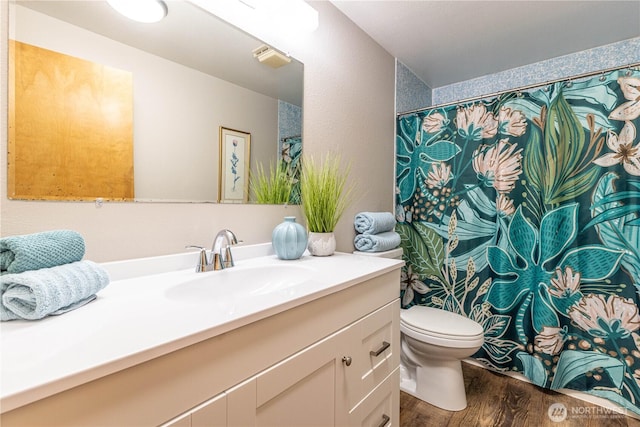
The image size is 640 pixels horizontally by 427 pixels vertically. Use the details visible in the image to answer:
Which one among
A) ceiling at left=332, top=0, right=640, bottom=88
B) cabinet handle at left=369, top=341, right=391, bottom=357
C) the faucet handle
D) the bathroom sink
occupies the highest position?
ceiling at left=332, top=0, right=640, bottom=88

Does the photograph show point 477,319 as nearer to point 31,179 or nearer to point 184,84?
point 184,84

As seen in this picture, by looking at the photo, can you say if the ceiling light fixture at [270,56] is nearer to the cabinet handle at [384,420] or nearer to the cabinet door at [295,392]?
the cabinet door at [295,392]

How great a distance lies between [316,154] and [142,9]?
85 cm

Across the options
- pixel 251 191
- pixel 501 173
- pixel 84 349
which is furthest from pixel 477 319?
pixel 84 349

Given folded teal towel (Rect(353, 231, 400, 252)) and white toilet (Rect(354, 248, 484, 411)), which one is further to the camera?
folded teal towel (Rect(353, 231, 400, 252))

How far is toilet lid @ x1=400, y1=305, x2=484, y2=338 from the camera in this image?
4.74ft

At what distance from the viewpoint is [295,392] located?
0.72 meters

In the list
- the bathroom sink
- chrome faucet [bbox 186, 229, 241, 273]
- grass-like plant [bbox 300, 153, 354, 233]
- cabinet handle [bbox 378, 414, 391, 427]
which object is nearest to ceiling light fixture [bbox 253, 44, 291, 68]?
grass-like plant [bbox 300, 153, 354, 233]

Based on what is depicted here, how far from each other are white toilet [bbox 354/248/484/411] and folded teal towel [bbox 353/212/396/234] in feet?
0.46

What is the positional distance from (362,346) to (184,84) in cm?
110

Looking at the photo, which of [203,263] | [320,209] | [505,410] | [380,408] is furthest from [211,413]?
[505,410]

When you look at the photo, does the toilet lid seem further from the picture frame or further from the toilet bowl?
the picture frame

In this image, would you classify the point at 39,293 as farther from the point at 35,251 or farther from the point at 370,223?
Answer: the point at 370,223

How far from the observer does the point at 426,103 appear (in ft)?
8.52
